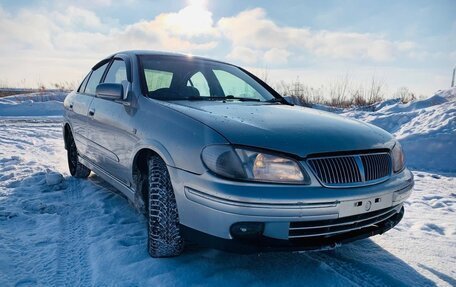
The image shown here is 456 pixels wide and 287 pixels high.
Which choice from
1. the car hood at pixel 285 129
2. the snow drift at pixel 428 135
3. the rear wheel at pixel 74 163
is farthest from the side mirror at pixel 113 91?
the snow drift at pixel 428 135

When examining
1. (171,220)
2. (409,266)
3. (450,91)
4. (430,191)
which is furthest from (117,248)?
(450,91)

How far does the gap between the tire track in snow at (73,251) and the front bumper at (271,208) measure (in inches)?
28.2

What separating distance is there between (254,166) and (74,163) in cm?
331

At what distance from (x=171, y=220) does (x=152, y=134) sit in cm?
58

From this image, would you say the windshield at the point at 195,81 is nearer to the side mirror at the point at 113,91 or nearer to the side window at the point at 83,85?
the side mirror at the point at 113,91

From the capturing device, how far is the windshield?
296cm

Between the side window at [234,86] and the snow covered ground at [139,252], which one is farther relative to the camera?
the side window at [234,86]

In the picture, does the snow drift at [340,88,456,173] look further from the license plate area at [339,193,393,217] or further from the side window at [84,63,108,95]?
the side window at [84,63,108,95]

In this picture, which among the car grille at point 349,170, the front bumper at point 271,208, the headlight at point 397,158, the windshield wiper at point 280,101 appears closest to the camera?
the front bumper at point 271,208

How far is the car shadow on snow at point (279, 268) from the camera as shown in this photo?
7.02ft

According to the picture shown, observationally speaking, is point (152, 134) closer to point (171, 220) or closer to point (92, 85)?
point (171, 220)

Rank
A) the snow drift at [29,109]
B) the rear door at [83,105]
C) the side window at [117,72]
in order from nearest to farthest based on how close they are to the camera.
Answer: the side window at [117,72] → the rear door at [83,105] → the snow drift at [29,109]

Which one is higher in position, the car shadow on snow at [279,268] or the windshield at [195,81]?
the windshield at [195,81]

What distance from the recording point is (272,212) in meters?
1.84
